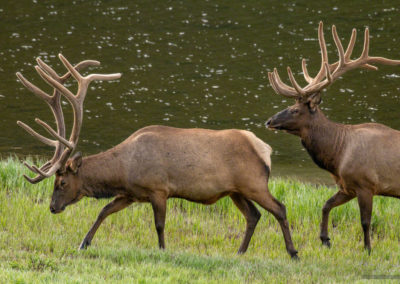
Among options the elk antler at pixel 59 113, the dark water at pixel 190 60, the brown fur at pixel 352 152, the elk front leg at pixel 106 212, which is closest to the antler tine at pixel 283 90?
the brown fur at pixel 352 152

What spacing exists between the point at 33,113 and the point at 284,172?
210 inches

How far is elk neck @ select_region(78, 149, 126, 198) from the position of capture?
8398mm

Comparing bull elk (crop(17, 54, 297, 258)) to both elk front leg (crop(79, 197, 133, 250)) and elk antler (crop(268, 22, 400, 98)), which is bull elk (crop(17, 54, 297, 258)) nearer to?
elk front leg (crop(79, 197, 133, 250))

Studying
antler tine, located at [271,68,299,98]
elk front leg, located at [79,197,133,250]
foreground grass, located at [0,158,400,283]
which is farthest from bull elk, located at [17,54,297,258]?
antler tine, located at [271,68,299,98]

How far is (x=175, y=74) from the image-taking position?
18375 millimetres

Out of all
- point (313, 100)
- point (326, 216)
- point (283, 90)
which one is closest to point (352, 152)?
point (313, 100)

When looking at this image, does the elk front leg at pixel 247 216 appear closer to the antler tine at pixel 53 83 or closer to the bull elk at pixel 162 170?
the bull elk at pixel 162 170

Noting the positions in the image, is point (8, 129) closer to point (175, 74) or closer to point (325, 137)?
point (175, 74)

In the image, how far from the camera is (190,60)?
63.5 ft

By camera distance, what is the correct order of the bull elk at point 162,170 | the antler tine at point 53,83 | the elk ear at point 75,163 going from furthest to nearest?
the elk ear at point 75,163 < the bull elk at point 162,170 < the antler tine at point 53,83

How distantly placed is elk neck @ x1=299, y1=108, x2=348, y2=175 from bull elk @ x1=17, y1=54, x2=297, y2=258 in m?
0.76

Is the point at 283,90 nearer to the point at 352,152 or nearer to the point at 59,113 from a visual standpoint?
the point at 352,152

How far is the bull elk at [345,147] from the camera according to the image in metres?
8.66

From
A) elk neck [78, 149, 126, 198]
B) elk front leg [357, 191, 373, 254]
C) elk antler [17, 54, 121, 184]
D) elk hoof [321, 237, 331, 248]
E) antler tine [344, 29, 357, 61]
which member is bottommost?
elk hoof [321, 237, 331, 248]
